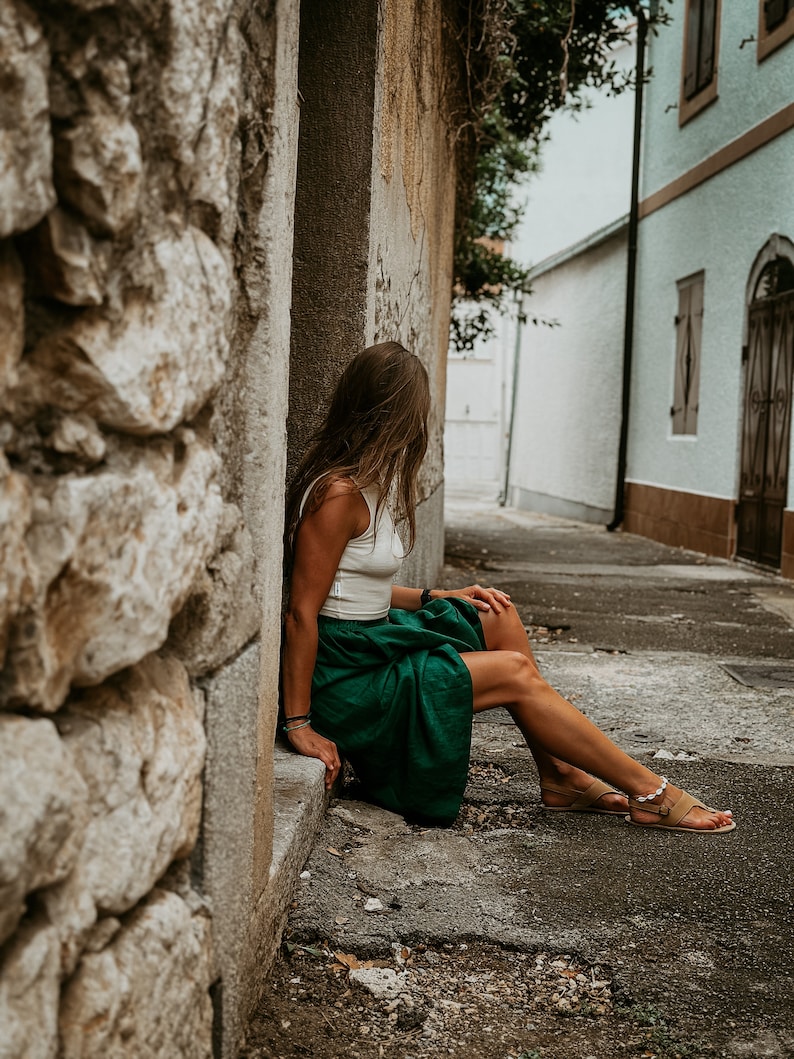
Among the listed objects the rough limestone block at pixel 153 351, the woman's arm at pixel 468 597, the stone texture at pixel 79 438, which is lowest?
the woman's arm at pixel 468 597

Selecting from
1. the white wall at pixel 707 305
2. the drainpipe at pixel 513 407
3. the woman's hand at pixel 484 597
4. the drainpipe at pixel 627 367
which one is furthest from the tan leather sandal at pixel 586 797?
the drainpipe at pixel 513 407

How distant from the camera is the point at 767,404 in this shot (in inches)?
366

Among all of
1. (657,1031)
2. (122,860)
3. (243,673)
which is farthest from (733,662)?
(122,860)

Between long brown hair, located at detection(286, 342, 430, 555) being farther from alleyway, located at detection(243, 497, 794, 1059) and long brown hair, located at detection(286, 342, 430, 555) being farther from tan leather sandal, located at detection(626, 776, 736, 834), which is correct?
tan leather sandal, located at detection(626, 776, 736, 834)

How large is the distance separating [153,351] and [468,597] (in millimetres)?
2148

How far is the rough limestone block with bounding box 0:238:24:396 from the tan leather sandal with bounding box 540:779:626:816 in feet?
7.79

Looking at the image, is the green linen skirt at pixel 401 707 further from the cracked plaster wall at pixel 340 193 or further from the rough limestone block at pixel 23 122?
the rough limestone block at pixel 23 122

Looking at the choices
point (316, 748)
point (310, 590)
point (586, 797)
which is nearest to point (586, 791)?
point (586, 797)

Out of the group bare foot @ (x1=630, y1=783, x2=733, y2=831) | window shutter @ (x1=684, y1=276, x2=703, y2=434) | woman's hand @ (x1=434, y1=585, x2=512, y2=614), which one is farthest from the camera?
window shutter @ (x1=684, y1=276, x2=703, y2=434)

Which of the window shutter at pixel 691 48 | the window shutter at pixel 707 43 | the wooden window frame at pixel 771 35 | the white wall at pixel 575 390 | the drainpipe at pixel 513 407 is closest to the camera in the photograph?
the wooden window frame at pixel 771 35

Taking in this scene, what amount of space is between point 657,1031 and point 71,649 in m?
1.43

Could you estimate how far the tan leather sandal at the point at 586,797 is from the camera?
3.13 m

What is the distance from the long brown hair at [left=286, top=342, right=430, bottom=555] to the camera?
277 cm

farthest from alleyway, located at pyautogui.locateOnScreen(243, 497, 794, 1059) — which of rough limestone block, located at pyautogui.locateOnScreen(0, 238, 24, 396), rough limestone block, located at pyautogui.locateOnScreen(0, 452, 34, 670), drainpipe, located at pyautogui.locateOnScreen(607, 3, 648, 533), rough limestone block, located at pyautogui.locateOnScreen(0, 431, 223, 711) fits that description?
drainpipe, located at pyautogui.locateOnScreen(607, 3, 648, 533)
